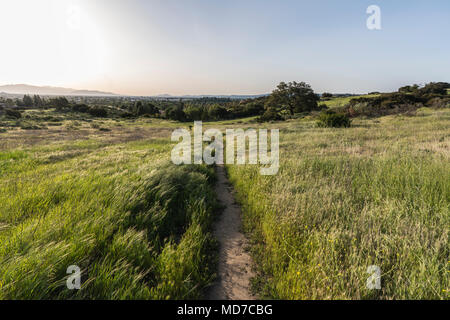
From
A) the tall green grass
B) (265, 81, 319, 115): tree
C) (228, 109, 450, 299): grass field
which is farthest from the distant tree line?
the tall green grass

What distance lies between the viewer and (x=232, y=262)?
12.4 ft

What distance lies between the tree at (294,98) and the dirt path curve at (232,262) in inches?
2394

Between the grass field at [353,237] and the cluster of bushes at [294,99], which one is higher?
the cluster of bushes at [294,99]

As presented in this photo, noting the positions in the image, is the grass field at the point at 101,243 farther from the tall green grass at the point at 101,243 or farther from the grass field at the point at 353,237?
the grass field at the point at 353,237

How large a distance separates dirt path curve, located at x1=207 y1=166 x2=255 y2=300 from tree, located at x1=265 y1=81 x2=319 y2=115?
2394 inches

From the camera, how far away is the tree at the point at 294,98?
57906mm

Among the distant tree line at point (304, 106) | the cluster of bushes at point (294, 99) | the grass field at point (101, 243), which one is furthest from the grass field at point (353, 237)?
the cluster of bushes at point (294, 99)

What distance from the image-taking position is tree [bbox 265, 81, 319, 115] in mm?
57906

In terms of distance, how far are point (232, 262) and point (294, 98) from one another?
6421 cm

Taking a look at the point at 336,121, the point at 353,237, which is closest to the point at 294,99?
the point at 336,121

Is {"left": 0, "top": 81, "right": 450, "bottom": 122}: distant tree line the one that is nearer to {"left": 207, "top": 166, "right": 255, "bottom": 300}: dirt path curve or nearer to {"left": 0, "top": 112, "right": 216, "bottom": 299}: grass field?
{"left": 207, "top": 166, "right": 255, "bottom": 300}: dirt path curve

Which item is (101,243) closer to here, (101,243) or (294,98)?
(101,243)
